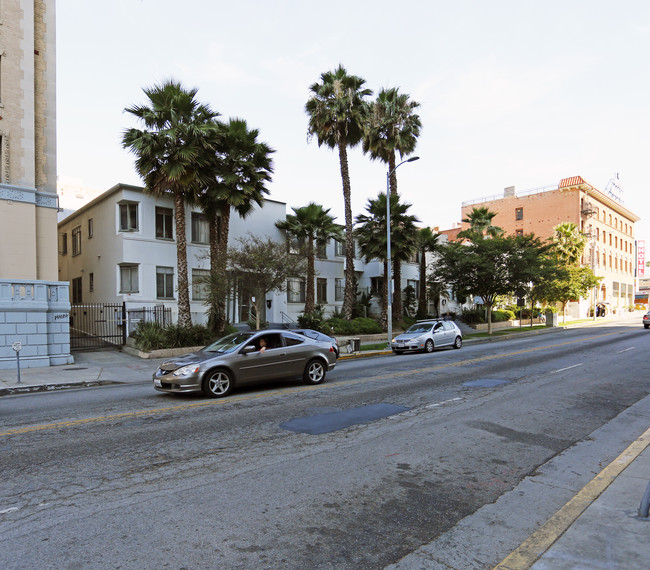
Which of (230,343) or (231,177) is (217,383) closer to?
(230,343)

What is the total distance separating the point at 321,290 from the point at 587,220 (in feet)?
141

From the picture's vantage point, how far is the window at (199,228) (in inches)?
1096

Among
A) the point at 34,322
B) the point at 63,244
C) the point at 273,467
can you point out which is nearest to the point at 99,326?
the point at 34,322

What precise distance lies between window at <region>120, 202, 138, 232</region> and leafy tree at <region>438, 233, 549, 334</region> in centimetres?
1965

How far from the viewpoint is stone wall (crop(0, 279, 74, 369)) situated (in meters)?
16.8

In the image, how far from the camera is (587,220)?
6044cm

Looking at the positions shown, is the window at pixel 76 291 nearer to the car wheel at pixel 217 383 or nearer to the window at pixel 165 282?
the window at pixel 165 282

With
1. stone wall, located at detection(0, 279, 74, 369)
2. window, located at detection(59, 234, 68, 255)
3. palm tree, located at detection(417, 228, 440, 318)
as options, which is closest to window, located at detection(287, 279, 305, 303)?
palm tree, located at detection(417, 228, 440, 318)

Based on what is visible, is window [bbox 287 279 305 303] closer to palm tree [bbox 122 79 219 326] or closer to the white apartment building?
the white apartment building

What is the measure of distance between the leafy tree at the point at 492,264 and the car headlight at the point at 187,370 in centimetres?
2336

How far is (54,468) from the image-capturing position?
563cm

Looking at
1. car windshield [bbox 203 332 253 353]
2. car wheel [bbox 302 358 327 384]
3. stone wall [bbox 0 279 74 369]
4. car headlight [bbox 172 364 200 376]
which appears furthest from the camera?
stone wall [bbox 0 279 74 369]

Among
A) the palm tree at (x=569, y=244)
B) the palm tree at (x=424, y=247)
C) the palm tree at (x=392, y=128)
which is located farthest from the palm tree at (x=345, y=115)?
the palm tree at (x=569, y=244)

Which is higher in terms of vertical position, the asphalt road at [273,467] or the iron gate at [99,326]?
the iron gate at [99,326]
